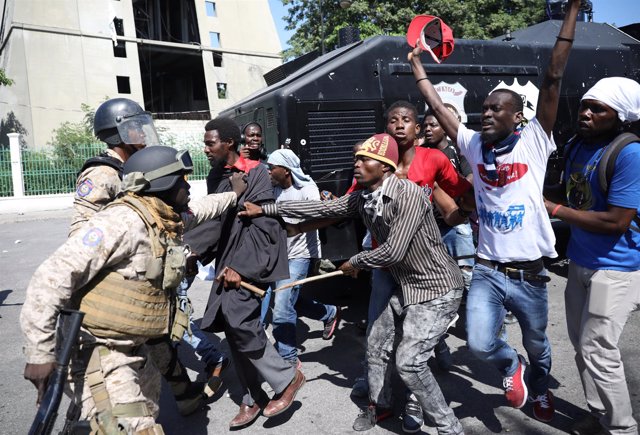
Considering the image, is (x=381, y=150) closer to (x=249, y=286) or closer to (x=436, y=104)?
(x=436, y=104)

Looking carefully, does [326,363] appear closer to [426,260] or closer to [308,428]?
[308,428]

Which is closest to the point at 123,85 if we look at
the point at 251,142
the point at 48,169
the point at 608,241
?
the point at 48,169

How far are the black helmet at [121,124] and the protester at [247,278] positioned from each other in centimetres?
40

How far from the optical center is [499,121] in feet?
8.88

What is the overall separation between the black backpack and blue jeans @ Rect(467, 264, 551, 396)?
536 millimetres

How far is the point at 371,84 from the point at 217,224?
263cm

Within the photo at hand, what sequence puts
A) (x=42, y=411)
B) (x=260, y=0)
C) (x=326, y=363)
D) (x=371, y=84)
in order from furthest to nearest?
1. (x=260, y=0)
2. (x=371, y=84)
3. (x=326, y=363)
4. (x=42, y=411)

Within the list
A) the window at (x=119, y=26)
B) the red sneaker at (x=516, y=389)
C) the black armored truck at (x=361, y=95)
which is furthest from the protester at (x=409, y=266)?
the window at (x=119, y=26)

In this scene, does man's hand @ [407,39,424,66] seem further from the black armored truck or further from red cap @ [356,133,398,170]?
the black armored truck

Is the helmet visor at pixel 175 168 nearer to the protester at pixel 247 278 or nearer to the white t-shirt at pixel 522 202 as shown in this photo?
the protester at pixel 247 278

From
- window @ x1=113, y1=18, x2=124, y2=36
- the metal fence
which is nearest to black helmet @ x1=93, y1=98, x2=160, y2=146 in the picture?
the metal fence

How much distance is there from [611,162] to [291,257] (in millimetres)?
2306

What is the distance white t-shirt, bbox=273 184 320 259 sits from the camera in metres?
3.98

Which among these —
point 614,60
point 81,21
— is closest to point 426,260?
point 614,60
